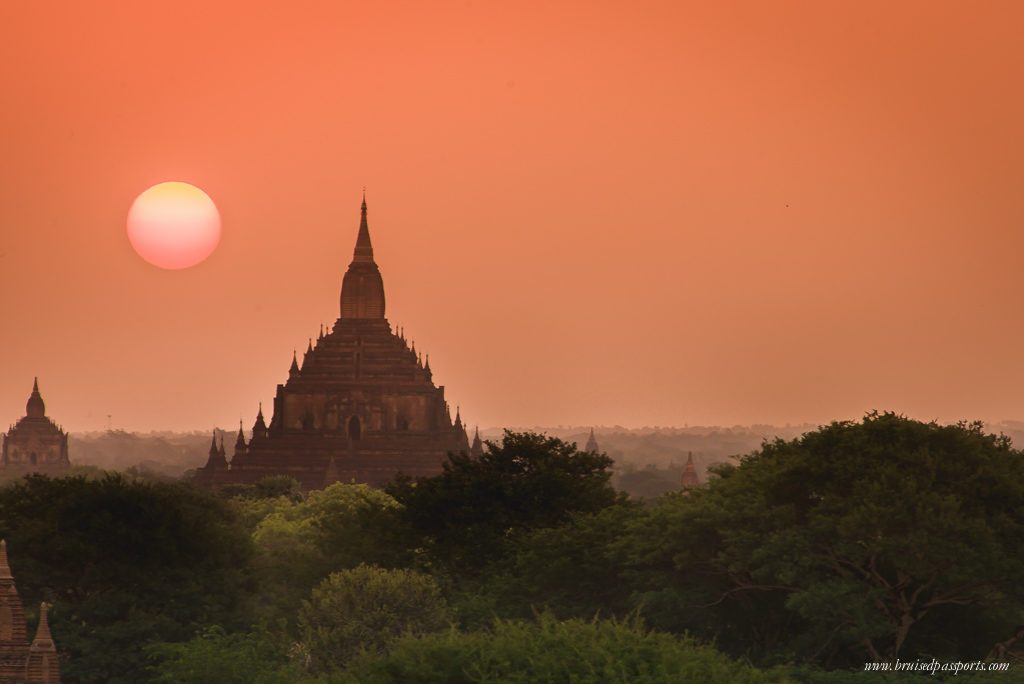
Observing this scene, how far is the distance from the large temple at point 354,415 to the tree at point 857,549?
278 ft

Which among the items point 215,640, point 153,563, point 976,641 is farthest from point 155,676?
point 976,641

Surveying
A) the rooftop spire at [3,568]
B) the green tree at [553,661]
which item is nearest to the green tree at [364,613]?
the rooftop spire at [3,568]

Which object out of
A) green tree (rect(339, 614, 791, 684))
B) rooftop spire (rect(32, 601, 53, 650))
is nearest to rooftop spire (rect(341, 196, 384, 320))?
rooftop spire (rect(32, 601, 53, 650))

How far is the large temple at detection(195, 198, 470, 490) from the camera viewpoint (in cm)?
13450

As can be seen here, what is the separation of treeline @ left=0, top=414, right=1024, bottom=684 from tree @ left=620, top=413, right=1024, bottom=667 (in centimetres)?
6

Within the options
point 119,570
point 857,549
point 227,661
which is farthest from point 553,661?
point 119,570

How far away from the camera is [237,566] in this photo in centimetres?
5719

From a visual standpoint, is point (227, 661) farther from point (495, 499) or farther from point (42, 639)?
point (495, 499)

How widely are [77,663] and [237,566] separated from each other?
7.28 m

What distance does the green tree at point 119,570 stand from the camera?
169ft

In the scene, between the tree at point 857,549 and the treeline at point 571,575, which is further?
the tree at point 857,549

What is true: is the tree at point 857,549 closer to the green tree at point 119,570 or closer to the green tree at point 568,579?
the green tree at point 568,579

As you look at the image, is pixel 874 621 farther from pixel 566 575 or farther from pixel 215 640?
pixel 215 640

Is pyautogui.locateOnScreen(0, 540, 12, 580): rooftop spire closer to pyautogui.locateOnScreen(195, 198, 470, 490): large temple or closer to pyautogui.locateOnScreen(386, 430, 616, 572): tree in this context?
pyautogui.locateOnScreen(386, 430, 616, 572): tree
